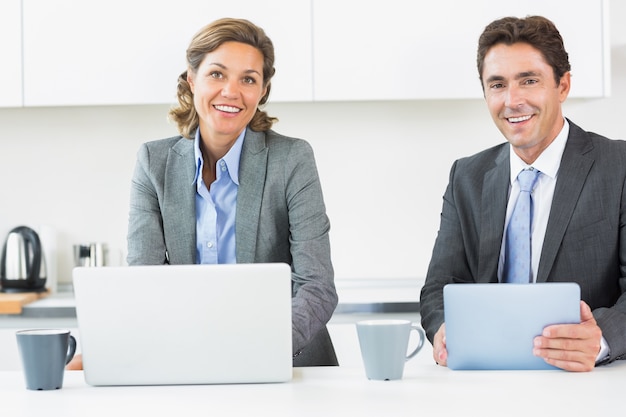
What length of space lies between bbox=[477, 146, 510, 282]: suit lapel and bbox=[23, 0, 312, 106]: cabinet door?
3.49ft

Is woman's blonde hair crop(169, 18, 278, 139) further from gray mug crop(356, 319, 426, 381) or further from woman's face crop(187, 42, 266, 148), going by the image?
gray mug crop(356, 319, 426, 381)

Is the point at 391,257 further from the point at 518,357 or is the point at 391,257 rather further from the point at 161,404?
the point at 161,404

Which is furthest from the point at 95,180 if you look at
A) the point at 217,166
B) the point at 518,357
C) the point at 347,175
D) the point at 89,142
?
the point at 518,357

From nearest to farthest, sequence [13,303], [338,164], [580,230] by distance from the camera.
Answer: [580,230] → [13,303] → [338,164]

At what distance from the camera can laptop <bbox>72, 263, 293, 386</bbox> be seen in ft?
4.58

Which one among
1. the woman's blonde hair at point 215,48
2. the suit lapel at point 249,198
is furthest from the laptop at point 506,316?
the woman's blonde hair at point 215,48

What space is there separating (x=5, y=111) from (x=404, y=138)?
1.58 m

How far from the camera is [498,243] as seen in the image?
80.6 inches

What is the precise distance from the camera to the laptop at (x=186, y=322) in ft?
4.58

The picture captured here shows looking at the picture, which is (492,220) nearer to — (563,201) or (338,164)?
(563,201)

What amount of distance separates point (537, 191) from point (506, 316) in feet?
2.09

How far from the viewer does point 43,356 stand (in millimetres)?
1421

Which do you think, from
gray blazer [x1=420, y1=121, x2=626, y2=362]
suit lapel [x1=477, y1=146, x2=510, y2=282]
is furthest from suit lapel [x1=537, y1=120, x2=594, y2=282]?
suit lapel [x1=477, y1=146, x2=510, y2=282]

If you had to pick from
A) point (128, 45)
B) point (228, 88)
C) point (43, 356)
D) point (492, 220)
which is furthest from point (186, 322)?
point (128, 45)
